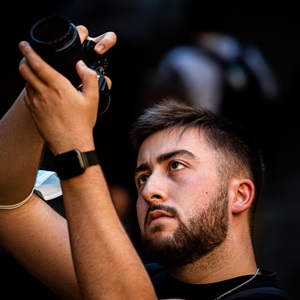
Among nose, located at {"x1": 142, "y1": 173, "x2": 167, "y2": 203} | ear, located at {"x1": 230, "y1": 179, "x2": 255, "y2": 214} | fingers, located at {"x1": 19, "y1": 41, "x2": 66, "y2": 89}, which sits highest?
fingers, located at {"x1": 19, "y1": 41, "x2": 66, "y2": 89}

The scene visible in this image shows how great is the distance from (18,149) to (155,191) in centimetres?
58

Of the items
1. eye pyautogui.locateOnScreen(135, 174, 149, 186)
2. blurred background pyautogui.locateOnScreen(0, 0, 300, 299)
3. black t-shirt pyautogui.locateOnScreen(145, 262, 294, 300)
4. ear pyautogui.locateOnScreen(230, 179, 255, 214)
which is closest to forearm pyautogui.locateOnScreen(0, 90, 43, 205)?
eye pyautogui.locateOnScreen(135, 174, 149, 186)

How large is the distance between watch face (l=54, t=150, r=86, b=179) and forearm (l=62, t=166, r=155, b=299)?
0.02 meters

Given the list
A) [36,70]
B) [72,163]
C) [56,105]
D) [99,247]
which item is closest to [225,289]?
[99,247]

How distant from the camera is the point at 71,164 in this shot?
2.31m

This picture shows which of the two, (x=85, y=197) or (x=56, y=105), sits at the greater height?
(x=56, y=105)

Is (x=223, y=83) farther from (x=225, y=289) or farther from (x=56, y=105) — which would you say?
(x=56, y=105)

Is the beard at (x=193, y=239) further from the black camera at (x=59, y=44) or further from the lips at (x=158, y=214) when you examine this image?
the black camera at (x=59, y=44)

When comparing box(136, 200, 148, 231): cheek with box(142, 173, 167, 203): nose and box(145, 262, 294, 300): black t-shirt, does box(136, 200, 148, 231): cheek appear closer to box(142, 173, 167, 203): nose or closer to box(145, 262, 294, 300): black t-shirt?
box(142, 173, 167, 203): nose

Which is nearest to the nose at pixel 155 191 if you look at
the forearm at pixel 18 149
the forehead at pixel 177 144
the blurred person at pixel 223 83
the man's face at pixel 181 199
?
the man's face at pixel 181 199

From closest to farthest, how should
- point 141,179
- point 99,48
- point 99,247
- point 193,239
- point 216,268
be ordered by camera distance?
point 99,247
point 99,48
point 193,239
point 216,268
point 141,179

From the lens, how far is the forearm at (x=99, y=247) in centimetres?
227

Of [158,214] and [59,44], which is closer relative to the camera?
[59,44]

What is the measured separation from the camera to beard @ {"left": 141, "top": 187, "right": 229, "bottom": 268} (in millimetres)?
2814
